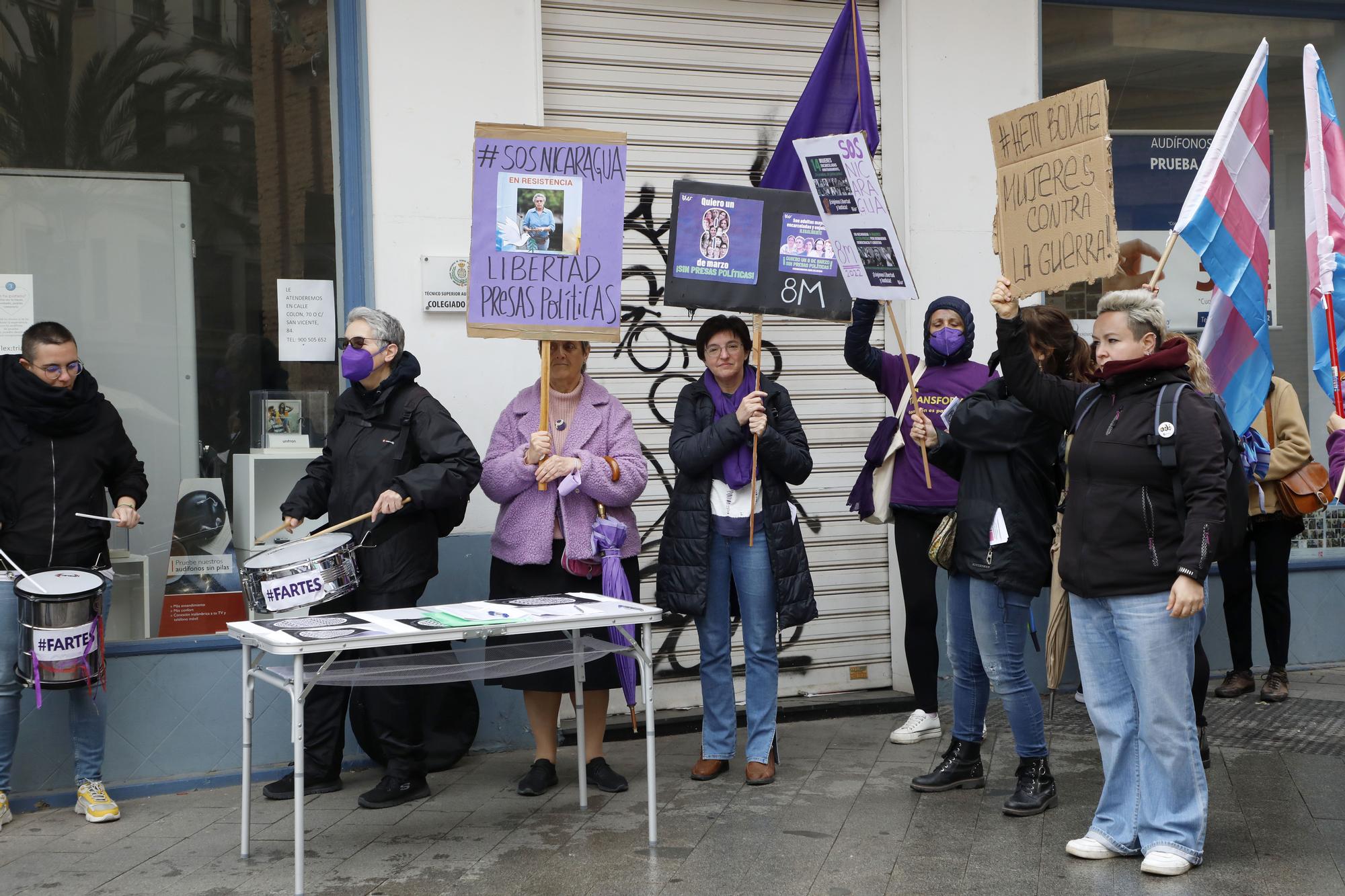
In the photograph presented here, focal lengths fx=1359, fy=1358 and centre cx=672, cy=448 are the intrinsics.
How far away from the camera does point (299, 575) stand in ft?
16.4

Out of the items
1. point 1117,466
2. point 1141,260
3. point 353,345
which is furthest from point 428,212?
point 1141,260

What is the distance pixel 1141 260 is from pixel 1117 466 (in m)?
4.06

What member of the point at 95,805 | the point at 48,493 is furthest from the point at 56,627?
the point at 95,805

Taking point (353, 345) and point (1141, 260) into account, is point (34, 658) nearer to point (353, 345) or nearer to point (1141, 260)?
point (353, 345)

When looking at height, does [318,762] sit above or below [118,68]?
below

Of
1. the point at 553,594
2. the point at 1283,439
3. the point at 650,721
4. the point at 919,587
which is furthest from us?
the point at 1283,439

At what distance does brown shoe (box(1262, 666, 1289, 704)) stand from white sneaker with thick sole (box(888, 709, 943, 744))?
1947 millimetres

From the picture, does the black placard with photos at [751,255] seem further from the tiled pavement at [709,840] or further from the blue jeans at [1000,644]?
the tiled pavement at [709,840]

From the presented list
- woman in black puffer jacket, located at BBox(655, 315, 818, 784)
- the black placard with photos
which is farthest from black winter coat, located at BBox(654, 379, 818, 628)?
the black placard with photos

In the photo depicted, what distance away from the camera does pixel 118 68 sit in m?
6.34

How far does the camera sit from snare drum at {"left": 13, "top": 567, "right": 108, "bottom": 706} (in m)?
5.30

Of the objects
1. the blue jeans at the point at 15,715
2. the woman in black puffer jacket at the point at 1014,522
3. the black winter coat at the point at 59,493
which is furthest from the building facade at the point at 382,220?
the woman in black puffer jacket at the point at 1014,522

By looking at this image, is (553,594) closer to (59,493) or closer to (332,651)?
(332,651)

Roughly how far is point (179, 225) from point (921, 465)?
3676 mm
